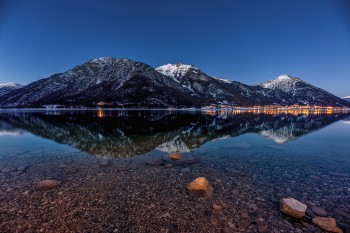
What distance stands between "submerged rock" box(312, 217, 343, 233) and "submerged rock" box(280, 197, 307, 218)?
1.97 feet

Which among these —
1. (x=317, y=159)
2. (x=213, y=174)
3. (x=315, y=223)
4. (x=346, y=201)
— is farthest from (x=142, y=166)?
(x=317, y=159)

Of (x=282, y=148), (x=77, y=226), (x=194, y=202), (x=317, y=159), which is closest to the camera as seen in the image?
(x=77, y=226)

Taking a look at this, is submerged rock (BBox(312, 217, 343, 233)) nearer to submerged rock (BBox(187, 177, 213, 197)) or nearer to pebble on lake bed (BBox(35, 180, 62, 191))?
submerged rock (BBox(187, 177, 213, 197))

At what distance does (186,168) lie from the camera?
60.5ft

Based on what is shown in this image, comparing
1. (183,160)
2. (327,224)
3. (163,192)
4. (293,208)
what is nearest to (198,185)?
(163,192)

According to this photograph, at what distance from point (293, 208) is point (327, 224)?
4.64ft

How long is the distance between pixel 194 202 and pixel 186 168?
258 inches

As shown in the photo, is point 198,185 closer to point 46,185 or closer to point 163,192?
point 163,192

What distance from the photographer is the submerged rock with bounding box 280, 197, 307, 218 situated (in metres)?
10.2

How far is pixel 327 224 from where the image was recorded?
9.46 m

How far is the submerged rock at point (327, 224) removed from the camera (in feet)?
30.5

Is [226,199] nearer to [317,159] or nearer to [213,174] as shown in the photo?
[213,174]

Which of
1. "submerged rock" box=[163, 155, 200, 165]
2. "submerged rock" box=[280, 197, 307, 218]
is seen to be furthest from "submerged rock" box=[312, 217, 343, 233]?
"submerged rock" box=[163, 155, 200, 165]

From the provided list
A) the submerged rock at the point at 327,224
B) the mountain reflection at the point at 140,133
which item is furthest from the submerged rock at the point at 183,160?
the submerged rock at the point at 327,224
